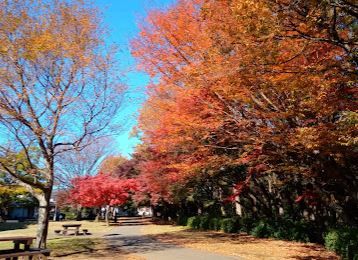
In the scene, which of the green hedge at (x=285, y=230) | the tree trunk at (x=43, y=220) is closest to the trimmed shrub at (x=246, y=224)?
the green hedge at (x=285, y=230)

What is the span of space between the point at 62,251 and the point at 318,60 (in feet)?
38.5

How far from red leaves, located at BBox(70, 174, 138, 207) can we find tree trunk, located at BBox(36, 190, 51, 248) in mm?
21395

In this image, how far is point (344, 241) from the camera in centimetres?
1255

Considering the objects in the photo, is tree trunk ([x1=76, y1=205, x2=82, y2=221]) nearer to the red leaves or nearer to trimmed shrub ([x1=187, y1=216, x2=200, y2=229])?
the red leaves

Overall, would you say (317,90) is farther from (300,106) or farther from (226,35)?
(226,35)

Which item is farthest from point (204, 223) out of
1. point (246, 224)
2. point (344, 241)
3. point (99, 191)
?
point (344, 241)

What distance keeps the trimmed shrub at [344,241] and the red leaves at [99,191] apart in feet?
80.5

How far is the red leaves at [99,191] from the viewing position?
115 ft

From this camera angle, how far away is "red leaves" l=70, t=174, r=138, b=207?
35.0m

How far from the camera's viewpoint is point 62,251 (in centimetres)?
1477

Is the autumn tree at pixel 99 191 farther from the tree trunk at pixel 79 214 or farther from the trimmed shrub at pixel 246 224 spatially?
the tree trunk at pixel 79 214

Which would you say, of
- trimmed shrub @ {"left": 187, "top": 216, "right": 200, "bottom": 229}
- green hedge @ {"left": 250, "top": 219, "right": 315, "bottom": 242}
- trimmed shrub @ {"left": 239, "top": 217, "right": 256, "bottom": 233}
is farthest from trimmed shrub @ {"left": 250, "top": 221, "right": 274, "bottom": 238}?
trimmed shrub @ {"left": 187, "top": 216, "right": 200, "bottom": 229}

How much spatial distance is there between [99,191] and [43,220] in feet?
72.6

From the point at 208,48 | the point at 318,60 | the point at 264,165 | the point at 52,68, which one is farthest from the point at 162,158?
the point at 318,60
